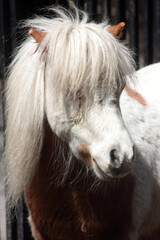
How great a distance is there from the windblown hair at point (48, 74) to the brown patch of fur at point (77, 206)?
0.07 m

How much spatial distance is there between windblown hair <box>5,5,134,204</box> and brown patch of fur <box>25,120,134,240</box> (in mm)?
68

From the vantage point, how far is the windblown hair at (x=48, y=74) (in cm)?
212

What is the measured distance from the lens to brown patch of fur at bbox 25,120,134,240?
7.68ft

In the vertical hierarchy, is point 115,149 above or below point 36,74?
below

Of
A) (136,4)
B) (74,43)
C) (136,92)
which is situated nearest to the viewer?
(74,43)

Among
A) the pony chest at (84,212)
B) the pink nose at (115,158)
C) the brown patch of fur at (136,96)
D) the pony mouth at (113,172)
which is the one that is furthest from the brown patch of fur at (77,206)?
the brown patch of fur at (136,96)

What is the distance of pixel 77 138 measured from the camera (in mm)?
2148

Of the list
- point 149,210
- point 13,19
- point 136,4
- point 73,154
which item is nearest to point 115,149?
point 73,154

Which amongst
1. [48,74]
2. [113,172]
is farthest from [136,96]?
[113,172]

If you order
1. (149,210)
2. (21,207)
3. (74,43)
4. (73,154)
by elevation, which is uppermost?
(74,43)

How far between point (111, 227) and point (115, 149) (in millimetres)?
510

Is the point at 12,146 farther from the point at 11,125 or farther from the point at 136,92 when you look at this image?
the point at 136,92

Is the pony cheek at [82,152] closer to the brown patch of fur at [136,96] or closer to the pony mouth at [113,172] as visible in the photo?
the pony mouth at [113,172]

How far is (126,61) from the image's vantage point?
2.24 metres
